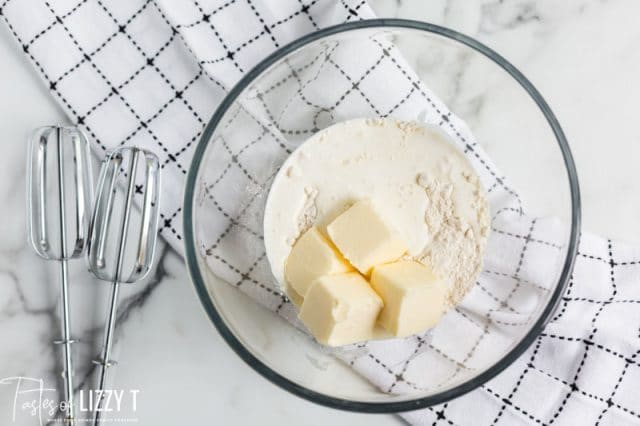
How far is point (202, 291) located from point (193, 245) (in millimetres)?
47

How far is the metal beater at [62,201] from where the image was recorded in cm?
83

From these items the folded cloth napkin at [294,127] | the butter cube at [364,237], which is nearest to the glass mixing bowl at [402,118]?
the folded cloth napkin at [294,127]

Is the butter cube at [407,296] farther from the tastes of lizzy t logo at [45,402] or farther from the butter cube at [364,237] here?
the tastes of lizzy t logo at [45,402]

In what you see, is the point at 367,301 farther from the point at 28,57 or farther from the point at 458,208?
the point at 28,57

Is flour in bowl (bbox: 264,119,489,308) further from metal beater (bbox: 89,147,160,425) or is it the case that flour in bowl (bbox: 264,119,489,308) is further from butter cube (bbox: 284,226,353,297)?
metal beater (bbox: 89,147,160,425)

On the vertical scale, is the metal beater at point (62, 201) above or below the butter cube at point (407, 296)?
above

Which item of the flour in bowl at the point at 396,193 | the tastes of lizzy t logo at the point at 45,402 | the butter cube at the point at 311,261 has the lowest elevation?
the tastes of lizzy t logo at the point at 45,402

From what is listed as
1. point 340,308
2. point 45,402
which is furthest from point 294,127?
point 45,402

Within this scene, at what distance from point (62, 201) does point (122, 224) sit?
0.08 metres

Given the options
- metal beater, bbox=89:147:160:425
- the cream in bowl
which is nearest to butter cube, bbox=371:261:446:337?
the cream in bowl

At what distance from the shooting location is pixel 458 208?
814mm

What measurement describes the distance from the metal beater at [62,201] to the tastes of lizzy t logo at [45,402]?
2 cm

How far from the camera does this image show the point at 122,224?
82 centimetres

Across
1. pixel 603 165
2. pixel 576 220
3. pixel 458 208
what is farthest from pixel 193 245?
pixel 603 165
